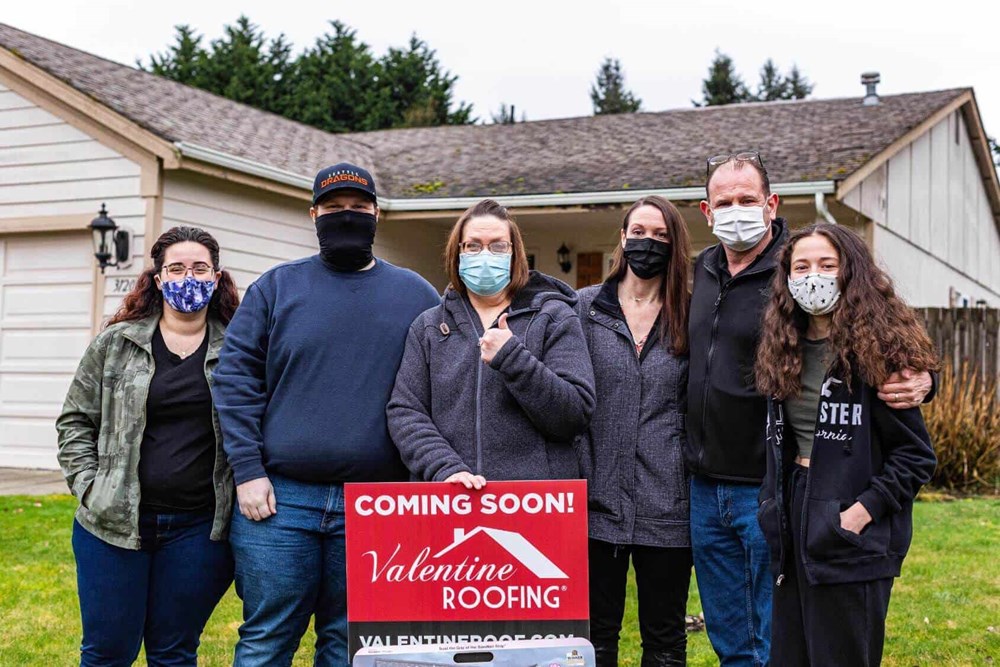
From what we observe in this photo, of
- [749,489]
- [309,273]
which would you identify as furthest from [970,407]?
[309,273]

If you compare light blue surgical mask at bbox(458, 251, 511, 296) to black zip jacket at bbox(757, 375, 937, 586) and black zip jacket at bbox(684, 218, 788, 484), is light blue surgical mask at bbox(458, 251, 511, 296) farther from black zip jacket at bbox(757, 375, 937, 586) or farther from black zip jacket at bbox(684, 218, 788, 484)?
black zip jacket at bbox(757, 375, 937, 586)

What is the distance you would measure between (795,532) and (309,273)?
1881mm

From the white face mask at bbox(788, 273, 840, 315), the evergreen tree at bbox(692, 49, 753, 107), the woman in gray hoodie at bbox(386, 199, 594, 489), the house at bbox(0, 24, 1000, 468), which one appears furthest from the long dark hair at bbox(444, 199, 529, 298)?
the evergreen tree at bbox(692, 49, 753, 107)

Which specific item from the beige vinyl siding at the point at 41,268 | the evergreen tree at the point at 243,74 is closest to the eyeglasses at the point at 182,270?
the beige vinyl siding at the point at 41,268

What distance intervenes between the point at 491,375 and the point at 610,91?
51.5 m

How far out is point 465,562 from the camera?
129 inches

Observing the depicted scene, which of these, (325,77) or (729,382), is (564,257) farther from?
(325,77)

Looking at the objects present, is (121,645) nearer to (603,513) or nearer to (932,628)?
(603,513)

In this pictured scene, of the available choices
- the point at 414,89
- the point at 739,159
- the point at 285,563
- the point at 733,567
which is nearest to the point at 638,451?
the point at 733,567

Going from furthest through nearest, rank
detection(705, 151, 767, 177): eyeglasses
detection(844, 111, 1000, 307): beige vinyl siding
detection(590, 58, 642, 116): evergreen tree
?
detection(590, 58, 642, 116): evergreen tree
detection(844, 111, 1000, 307): beige vinyl siding
detection(705, 151, 767, 177): eyeglasses

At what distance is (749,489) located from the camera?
3461 millimetres

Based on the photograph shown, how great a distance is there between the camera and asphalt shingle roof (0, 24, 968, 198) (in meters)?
11.4

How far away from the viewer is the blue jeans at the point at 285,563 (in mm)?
3434

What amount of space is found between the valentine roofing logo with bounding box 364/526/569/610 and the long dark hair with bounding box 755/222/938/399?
93cm
